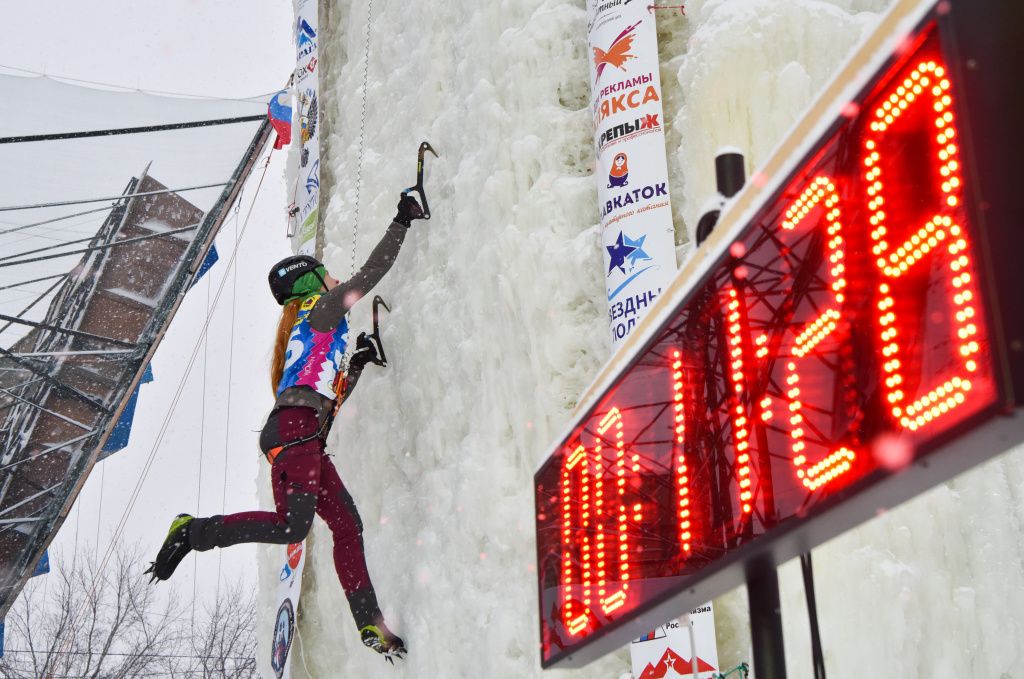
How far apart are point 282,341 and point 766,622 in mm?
3496

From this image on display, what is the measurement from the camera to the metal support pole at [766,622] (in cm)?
175

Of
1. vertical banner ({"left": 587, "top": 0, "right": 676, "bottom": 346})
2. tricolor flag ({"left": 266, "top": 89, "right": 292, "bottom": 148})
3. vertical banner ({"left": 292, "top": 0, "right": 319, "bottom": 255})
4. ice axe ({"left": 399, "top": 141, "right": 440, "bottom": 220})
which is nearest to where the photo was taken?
vertical banner ({"left": 587, "top": 0, "right": 676, "bottom": 346})

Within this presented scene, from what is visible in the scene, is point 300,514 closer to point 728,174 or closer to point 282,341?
point 282,341

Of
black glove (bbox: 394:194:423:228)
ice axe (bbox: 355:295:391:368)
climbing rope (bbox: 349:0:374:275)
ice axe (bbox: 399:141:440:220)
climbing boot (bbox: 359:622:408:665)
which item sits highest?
climbing rope (bbox: 349:0:374:275)

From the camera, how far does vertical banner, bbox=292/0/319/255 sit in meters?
7.21

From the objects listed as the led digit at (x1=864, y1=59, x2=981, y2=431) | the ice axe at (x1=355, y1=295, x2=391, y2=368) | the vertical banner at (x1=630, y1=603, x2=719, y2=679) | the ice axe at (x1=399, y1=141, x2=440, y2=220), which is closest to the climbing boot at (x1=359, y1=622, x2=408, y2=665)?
the vertical banner at (x1=630, y1=603, x2=719, y2=679)

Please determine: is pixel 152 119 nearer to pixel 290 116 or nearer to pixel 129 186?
pixel 129 186

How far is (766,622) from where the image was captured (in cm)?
181

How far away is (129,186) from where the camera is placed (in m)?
11.2

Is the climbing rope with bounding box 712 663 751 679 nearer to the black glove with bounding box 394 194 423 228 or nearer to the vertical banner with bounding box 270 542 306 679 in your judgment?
the black glove with bounding box 394 194 423 228

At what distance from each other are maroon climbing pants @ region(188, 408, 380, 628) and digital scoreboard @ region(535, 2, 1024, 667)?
2.10 metres

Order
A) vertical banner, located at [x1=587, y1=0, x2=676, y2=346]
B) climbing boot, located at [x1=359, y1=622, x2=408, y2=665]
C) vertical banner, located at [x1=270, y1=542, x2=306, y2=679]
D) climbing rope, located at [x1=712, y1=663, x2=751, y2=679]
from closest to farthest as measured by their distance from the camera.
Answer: climbing rope, located at [x1=712, y1=663, x2=751, y2=679], vertical banner, located at [x1=587, y1=0, x2=676, y2=346], climbing boot, located at [x1=359, y1=622, x2=408, y2=665], vertical banner, located at [x1=270, y1=542, x2=306, y2=679]

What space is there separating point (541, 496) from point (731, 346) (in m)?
0.96

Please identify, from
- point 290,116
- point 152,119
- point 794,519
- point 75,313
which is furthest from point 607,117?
point 75,313
